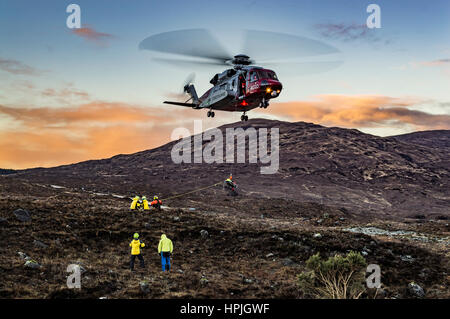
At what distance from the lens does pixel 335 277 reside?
36.1 feet

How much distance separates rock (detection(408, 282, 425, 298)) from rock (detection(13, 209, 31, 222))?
15.9 metres

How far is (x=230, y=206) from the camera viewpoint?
34.9 m

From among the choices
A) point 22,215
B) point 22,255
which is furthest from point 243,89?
point 22,255

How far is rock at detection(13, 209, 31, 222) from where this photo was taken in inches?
643

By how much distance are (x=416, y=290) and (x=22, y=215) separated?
16.5 m

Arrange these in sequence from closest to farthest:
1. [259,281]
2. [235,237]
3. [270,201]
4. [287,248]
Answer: [259,281] → [287,248] → [235,237] → [270,201]

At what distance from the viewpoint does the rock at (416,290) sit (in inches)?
452

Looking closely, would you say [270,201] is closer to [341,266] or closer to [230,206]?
[230,206]

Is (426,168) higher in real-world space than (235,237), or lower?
higher

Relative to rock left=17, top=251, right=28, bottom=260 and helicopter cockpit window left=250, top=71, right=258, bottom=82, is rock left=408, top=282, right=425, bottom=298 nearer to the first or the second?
A: rock left=17, top=251, right=28, bottom=260

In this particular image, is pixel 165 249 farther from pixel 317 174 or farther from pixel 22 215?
pixel 317 174
